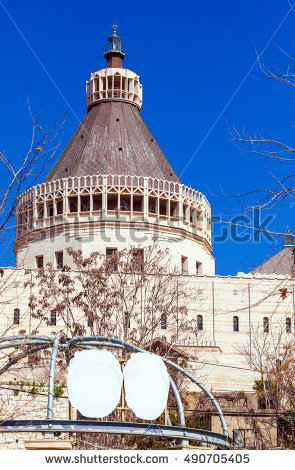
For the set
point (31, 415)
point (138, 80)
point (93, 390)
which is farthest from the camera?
point (138, 80)

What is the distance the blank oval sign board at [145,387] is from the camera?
15.2 metres

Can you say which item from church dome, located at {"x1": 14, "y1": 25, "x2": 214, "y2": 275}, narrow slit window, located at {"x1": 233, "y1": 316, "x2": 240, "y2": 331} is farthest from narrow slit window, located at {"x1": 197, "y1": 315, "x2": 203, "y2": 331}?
church dome, located at {"x1": 14, "y1": 25, "x2": 214, "y2": 275}

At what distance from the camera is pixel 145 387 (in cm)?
1535

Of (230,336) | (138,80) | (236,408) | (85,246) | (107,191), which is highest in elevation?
(138,80)

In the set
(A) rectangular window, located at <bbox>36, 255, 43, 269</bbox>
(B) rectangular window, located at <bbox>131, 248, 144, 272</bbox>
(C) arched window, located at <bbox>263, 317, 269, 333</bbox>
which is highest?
(A) rectangular window, located at <bbox>36, 255, 43, 269</bbox>

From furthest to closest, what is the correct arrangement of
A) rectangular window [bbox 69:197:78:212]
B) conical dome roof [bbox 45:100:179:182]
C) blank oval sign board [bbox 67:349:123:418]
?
conical dome roof [bbox 45:100:179:182] < rectangular window [bbox 69:197:78:212] < blank oval sign board [bbox 67:349:123:418]

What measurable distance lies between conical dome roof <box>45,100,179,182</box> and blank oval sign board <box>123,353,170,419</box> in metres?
47.3

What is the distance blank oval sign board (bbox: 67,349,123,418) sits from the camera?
14.9 m

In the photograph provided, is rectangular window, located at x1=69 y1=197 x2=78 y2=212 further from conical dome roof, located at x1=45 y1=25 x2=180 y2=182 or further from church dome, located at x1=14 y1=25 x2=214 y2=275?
conical dome roof, located at x1=45 y1=25 x2=180 y2=182

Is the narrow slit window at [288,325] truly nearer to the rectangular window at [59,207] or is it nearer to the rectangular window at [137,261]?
the rectangular window at [137,261]

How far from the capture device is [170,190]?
61.7 meters
